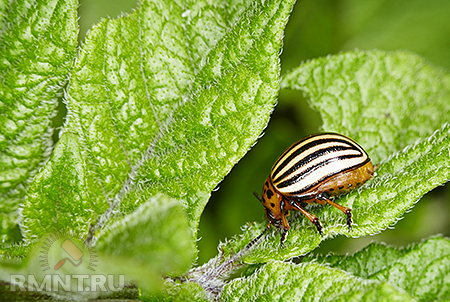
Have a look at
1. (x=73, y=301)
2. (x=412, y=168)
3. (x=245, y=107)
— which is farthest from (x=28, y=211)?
(x=412, y=168)

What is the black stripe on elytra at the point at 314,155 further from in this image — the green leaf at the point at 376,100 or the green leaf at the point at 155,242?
the green leaf at the point at 155,242

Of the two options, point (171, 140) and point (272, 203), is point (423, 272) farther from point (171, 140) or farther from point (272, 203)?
point (171, 140)

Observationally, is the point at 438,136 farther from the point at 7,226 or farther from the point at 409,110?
the point at 7,226

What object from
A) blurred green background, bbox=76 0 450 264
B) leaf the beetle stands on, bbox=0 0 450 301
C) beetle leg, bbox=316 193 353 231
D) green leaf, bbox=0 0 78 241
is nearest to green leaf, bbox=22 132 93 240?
leaf the beetle stands on, bbox=0 0 450 301

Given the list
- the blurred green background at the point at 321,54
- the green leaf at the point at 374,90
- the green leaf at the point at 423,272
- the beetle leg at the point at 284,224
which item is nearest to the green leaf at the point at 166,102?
the beetle leg at the point at 284,224

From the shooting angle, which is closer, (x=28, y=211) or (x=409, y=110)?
(x=28, y=211)
